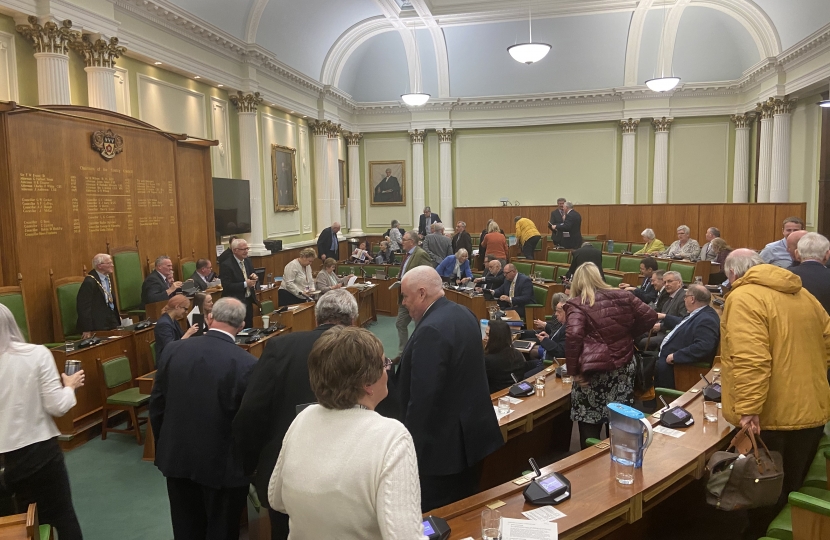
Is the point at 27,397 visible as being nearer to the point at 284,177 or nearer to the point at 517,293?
the point at 517,293

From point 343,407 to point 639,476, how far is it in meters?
1.88

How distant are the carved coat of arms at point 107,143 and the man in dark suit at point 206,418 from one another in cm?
574

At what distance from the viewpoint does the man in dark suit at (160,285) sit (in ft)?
24.8

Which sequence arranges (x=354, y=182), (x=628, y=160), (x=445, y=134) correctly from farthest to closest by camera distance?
(x=354, y=182) → (x=445, y=134) → (x=628, y=160)

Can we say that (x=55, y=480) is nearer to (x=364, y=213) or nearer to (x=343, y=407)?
(x=343, y=407)

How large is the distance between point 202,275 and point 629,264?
25.8 feet

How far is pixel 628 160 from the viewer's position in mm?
17172

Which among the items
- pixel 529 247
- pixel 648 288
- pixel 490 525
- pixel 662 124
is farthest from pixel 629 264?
pixel 490 525

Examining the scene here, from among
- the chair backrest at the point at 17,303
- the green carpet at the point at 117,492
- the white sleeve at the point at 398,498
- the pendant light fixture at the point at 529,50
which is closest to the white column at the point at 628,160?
the pendant light fixture at the point at 529,50

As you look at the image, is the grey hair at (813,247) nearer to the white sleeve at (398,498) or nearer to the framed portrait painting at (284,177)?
the white sleeve at (398,498)

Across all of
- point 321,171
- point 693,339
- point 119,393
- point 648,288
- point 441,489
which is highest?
point 321,171

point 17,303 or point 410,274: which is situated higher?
point 410,274

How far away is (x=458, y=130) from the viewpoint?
18438 millimetres

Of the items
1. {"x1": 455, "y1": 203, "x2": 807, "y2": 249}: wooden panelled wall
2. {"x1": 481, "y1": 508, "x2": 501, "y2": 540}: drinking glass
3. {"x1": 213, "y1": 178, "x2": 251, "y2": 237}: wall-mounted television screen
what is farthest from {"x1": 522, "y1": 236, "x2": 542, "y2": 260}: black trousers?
{"x1": 481, "y1": 508, "x2": 501, "y2": 540}: drinking glass
